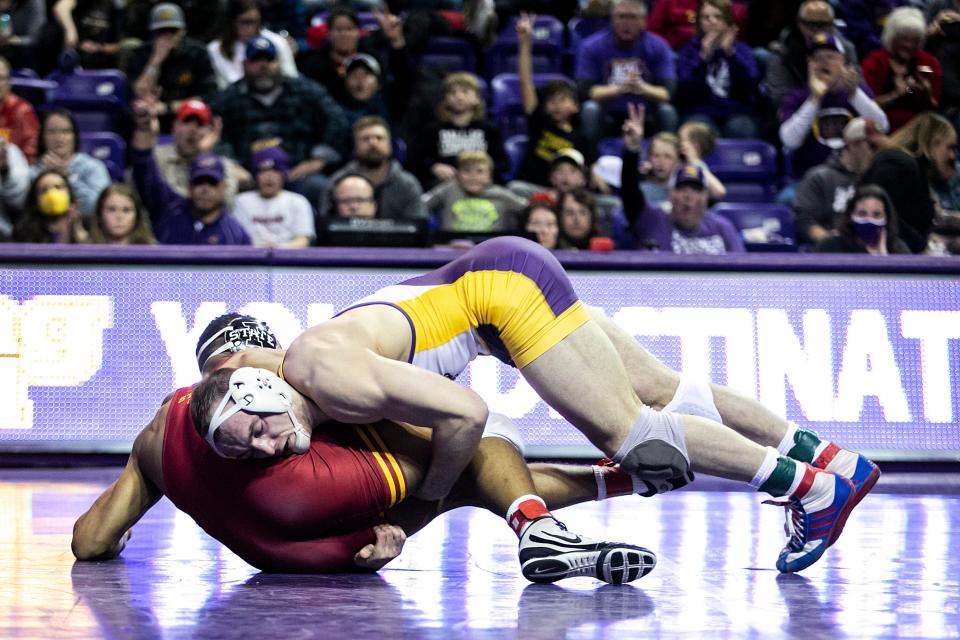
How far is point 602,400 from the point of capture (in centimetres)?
402

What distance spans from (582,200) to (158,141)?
3.29m

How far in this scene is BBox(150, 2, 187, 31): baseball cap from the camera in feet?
32.7

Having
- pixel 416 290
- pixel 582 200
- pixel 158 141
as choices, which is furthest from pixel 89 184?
pixel 416 290

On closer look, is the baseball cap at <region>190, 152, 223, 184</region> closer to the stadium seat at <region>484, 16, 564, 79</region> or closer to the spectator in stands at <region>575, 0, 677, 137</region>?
the spectator in stands at <region>575, 0, 677, 137</region>

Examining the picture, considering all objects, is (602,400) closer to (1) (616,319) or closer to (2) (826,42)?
Answer: (1) (616,319)

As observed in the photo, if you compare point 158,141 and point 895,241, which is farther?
point 158,141

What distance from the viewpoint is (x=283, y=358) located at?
13.2ft

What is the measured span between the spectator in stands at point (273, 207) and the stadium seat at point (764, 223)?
8.33ft

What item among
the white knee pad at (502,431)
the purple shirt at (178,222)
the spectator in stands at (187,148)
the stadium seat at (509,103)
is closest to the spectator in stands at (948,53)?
the stadium seat at (509,103)

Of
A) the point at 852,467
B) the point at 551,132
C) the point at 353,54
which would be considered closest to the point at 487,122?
the point at 551,132

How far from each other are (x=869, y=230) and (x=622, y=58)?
310 centimetres

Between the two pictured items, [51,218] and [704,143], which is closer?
[51,218]

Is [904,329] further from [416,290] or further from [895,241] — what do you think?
[416,290]

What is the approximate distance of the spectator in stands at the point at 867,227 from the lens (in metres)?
7.57
